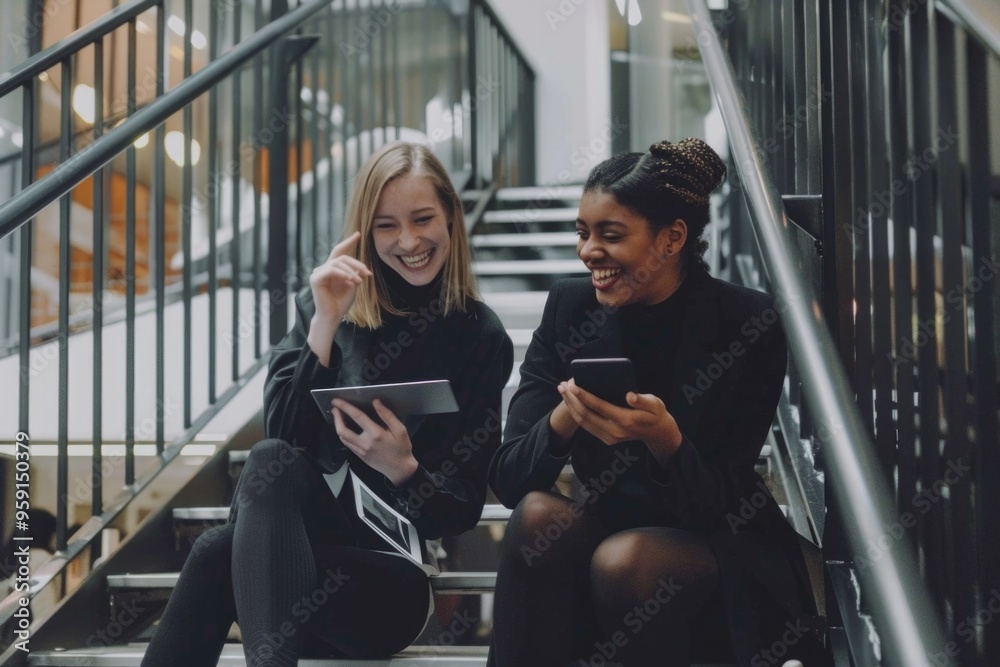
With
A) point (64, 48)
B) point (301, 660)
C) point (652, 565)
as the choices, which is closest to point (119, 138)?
point (64, 48)

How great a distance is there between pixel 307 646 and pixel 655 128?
15.4 ft

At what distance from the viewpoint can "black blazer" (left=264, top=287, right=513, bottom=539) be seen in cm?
151

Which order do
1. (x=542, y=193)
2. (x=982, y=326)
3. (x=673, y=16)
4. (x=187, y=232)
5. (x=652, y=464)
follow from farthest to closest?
(x=673, y=16) < (x=542, y=193) < (x=187, y=232) < (x=652, y=464) < (x=982, y=326)

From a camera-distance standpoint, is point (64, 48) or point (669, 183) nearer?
point (669, 183)

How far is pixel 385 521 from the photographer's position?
143cm

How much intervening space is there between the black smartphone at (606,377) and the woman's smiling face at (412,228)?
55 centimetres

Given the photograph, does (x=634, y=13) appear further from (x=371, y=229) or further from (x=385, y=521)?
(x=385, y=521)

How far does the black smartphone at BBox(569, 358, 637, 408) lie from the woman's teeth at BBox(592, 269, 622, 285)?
241 mm

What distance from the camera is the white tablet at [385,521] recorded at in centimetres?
141

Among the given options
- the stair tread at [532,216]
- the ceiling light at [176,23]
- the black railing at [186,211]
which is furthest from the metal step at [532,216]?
the ceiling light at [176,23]

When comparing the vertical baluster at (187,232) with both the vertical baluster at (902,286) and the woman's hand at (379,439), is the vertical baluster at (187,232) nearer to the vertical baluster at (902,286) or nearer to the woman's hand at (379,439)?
the woman's hand at (379,439)

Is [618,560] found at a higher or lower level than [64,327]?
lower

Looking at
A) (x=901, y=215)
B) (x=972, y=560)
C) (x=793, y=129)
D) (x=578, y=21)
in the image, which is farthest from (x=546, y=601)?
(x=578, y=21)

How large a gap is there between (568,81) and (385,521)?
5.01 m
